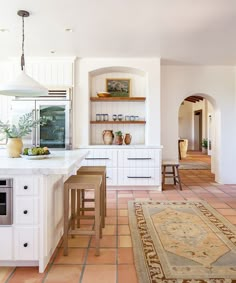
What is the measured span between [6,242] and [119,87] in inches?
164

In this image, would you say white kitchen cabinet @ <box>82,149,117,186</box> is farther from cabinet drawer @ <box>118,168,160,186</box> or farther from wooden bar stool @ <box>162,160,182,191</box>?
wooden bar stool @ <box>162,160,182,191</box>

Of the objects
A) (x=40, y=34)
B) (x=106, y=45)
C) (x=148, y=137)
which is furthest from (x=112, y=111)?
(x=40, y=34)

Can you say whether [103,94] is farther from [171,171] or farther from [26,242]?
[26,242]

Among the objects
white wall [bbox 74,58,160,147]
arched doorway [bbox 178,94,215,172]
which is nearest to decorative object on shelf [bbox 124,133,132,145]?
white wall [bbox 74,58,160,147]

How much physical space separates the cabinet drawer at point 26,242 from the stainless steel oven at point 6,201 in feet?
0.39

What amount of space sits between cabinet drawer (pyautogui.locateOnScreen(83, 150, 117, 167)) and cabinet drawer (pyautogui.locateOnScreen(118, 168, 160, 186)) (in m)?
0.24

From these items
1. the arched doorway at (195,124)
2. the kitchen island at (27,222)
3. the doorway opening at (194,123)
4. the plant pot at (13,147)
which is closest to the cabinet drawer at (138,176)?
the plant pot at (13,147)

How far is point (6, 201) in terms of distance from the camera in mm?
2119

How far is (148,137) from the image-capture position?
5.21 metres

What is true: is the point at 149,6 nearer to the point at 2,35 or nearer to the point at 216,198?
the point at 2,35

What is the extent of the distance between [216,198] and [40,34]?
156 inches

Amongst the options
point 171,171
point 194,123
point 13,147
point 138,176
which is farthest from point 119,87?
point 194,123

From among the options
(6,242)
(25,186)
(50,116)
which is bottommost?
(6,242)

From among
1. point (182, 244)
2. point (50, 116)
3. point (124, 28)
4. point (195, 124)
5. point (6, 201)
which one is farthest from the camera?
point (195, 124)
